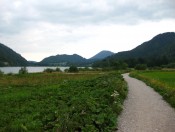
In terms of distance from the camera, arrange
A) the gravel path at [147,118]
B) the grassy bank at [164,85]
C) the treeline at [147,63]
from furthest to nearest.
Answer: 1. the treeline at [147,63]
2. the grassy bank at [164,85]
3. the gravel path at [147,118]

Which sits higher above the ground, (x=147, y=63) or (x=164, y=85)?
A: (x=147, y=63)

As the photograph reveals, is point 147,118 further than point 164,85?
No

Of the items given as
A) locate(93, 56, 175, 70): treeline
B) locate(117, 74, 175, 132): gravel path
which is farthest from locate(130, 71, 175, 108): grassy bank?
locate(93, 56, 175, 70): treeline

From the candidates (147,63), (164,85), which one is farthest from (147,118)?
(147,63)

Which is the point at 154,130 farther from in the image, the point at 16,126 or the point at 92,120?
the point at 16,126

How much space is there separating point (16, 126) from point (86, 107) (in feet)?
12.3

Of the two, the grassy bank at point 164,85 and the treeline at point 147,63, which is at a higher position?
the treeline at point 147,63

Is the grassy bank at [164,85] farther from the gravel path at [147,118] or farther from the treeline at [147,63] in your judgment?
the treeline at [147,63]

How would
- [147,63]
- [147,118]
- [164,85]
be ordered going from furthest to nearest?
1. [147,63]
2. [164,85]
3. [147,118]

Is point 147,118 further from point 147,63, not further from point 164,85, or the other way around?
point 147,63

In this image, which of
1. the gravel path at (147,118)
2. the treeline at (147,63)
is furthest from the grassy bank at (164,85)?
the treeline at (147,63)

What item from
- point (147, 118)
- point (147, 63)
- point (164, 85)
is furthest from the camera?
point (147, 63)

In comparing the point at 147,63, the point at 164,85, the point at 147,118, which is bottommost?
the point at 147,118

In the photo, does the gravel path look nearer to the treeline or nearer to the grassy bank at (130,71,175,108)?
the grassy bank at (130,71,175,108)
